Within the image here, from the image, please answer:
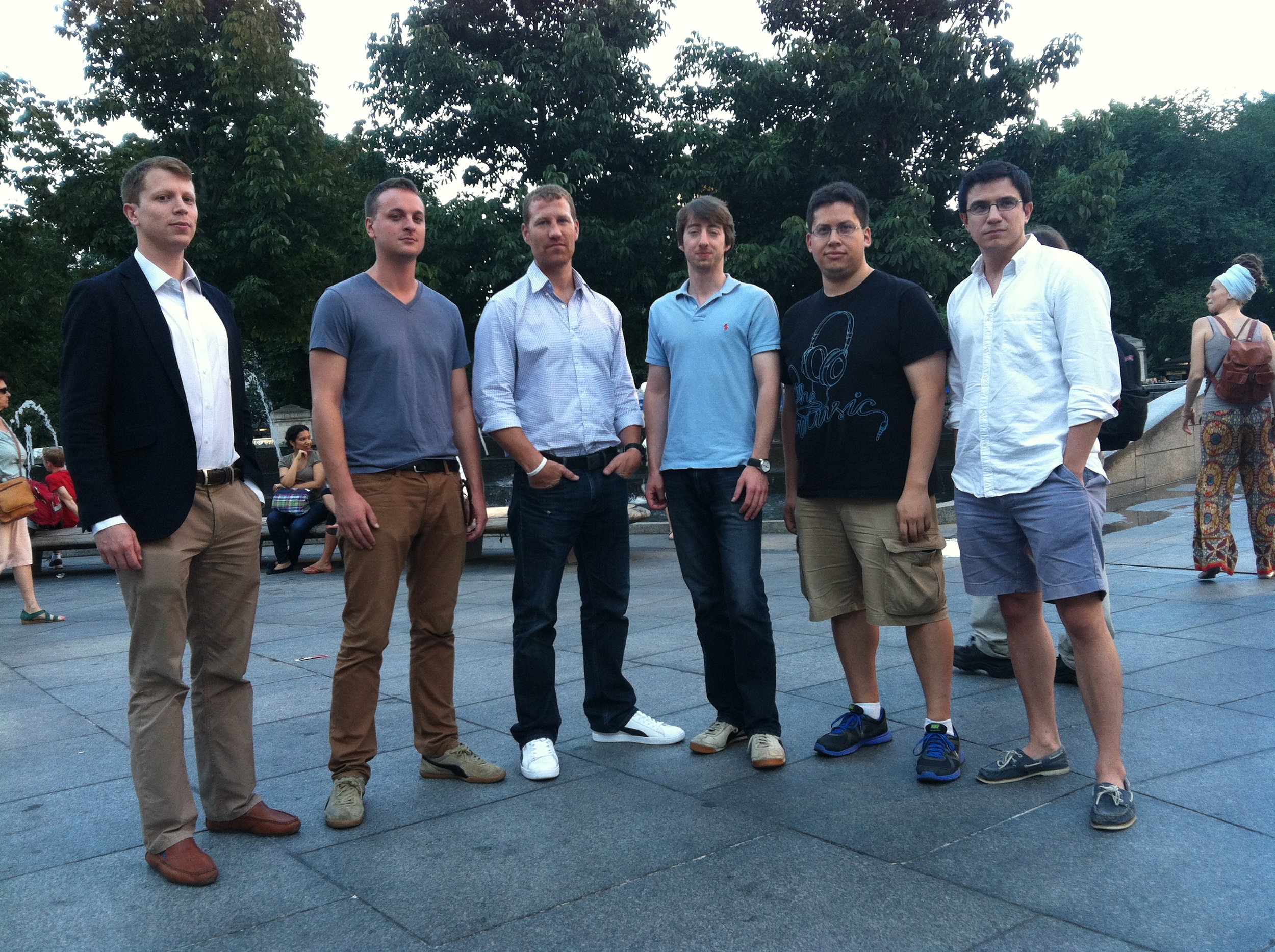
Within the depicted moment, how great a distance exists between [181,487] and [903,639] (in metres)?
3.96

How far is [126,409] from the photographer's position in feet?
10.9

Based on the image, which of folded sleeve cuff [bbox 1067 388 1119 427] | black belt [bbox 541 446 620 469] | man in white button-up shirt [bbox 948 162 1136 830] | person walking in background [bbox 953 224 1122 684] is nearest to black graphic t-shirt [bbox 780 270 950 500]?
man in white button-up shirt [bbox 948 162 1136 830]

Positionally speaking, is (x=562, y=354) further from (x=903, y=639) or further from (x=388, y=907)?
(x=903, y=639)

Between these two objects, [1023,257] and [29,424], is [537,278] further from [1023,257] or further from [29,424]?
[29,424]

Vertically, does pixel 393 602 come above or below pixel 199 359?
below

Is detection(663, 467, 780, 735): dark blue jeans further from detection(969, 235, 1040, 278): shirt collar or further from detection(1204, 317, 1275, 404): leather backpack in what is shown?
detection(1204, 317, 1275, 404): leather backpack

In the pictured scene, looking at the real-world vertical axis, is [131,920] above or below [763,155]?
below

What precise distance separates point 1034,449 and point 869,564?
28.4 inches

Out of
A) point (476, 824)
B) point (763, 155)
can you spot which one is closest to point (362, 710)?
point (476, 824)

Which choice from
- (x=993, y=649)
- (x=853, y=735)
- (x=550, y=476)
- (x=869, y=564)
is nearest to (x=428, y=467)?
(x=550, y=476)

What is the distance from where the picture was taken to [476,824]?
354 cm

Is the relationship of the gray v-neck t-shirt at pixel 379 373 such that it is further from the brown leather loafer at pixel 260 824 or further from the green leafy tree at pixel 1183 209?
the green leafy tree at pixel 1183 209

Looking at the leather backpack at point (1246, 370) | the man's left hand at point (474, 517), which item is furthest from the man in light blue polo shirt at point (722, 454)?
the leather backpack at point (1246, 370)

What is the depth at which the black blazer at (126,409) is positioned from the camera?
323cm
